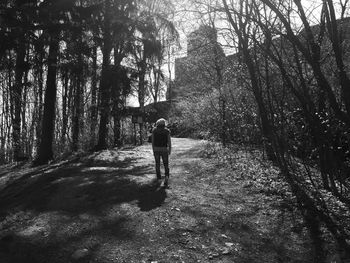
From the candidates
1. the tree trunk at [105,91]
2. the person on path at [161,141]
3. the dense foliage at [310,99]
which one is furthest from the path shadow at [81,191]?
the tree trunk at [105,91]

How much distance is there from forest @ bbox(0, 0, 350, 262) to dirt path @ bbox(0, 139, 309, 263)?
0.70 m

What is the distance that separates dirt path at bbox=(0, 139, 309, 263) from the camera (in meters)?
6.21

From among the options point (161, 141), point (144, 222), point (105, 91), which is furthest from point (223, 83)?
point (144, 222)

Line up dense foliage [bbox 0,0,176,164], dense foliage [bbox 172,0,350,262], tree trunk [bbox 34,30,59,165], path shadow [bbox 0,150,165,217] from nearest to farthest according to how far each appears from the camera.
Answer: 1. dense foliage [bbox 172,0,350,262]
2. path shadow [bbox 0,150,165,217]
3. dense foliage [bbox 0,0,176,164]
4. tree trunk [bbox 34,30,59,165]

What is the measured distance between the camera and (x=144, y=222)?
742 cm

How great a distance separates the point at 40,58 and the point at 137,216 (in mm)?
10689

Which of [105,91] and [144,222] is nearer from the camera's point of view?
[144,222]

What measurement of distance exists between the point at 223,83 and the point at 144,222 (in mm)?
13325

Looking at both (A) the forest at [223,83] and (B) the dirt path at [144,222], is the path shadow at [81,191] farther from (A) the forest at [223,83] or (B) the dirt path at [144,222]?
(A) the forest at [223,83]

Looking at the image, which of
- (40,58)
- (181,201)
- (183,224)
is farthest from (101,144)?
(183,224)

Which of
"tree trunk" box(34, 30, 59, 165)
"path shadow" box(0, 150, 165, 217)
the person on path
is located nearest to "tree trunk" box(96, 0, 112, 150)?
"tree trunk" box(34, 30, 59, 165)

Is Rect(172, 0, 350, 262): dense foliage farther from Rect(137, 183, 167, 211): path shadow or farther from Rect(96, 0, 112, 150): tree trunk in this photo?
Rect(96, 0, 112, 150): tree trunk

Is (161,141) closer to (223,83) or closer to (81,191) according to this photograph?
(81,191)

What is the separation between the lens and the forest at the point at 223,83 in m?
8.16
